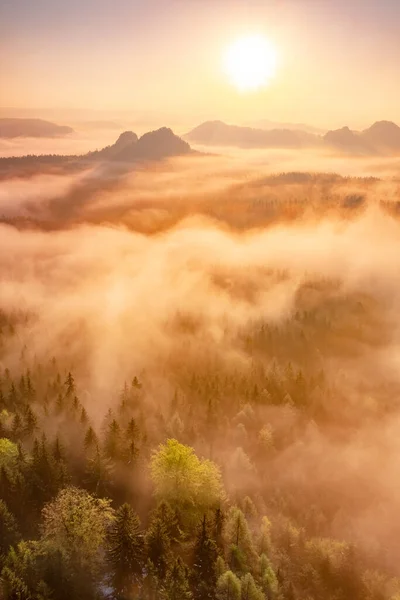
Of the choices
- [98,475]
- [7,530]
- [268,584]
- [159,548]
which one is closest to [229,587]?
[159,548]

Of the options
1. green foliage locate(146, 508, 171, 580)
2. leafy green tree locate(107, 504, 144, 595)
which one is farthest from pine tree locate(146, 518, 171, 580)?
leafy green tree locate(107, 504, 144, 595)

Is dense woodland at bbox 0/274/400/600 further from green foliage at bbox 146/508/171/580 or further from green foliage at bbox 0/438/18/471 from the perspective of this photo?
green foliage at bbox 0/438/18/471

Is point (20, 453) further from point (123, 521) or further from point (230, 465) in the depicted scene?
point (230, 465)

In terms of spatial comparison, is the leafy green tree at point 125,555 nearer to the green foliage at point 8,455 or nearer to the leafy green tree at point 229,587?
the leafy green tree at point 229,587

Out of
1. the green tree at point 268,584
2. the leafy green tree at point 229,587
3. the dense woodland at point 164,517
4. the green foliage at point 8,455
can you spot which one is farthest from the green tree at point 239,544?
the green foliage at point 8,455

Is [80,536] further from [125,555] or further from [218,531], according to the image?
[218,531]

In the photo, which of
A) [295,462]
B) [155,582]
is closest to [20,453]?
[155,582]
